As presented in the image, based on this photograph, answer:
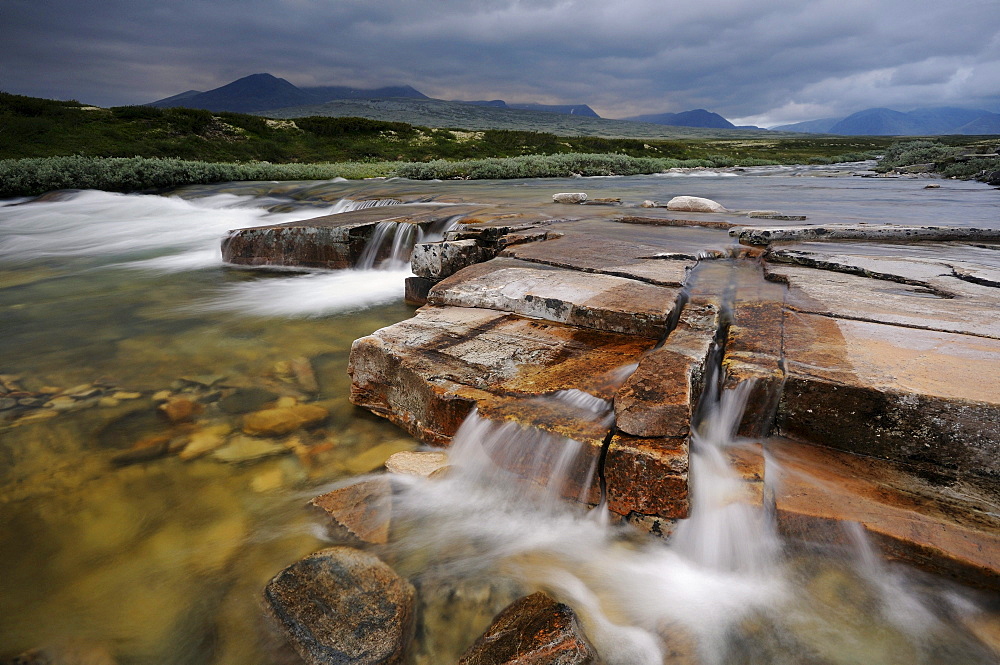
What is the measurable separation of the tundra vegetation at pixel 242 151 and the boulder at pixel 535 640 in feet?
58.8

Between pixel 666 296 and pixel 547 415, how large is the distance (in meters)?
1.33

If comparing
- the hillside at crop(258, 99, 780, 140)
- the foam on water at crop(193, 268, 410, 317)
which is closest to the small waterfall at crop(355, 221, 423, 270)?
the foam on water at crop(193, 268, 410, 317)

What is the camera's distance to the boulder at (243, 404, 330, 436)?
3.03m

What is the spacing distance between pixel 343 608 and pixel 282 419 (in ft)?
5.56

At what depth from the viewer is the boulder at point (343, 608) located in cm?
161

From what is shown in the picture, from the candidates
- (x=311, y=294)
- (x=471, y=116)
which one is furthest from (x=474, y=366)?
(x=471, y=116)

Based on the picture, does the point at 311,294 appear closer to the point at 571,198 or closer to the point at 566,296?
the point at 566,296

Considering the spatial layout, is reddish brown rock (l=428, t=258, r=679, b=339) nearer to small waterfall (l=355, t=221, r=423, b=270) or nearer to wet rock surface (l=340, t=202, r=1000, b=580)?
wet rock surface (l=340, t=202, r=1000, b=580)

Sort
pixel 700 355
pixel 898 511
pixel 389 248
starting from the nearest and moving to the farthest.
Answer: pixel 898 511 → pixel 700 355 → pixel 389 248

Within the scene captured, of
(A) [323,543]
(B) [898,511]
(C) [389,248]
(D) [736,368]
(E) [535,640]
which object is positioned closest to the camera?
(E) [535,640]

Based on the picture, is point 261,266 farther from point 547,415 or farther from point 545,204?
point 547,415

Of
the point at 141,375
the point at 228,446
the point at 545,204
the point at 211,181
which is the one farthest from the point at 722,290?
the point at 211,181

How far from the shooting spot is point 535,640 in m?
1.55

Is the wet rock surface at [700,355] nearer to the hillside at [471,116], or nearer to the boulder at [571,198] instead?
the boulder at [571,198]
